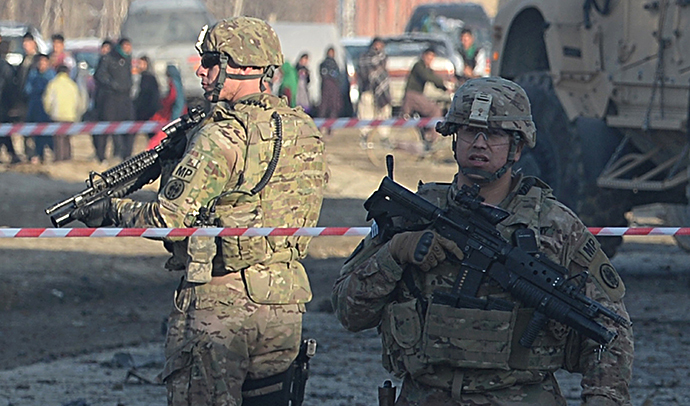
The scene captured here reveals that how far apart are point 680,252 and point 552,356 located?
28.7 ft

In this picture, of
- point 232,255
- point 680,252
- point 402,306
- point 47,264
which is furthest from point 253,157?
point 680,252

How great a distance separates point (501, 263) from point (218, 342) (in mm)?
1232

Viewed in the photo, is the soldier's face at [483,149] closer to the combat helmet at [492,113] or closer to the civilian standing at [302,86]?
the combat helmet at [492,113]

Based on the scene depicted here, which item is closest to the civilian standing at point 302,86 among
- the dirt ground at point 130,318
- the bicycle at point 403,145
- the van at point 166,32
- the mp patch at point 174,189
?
the bicycle at point 403,145

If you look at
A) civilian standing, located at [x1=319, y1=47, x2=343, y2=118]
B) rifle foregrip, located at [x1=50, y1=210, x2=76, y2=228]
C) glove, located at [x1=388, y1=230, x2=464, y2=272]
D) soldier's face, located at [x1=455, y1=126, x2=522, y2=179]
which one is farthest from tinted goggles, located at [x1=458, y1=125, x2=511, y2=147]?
civilian standing, located at [x1=319, y1=47, x2=343, y2=118]

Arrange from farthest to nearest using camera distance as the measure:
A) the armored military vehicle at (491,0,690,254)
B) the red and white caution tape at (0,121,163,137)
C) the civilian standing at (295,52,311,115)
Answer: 1. the civilian standing at (295,52,311,115)
2. the red and white caution tape at (0,121,163,137)
3. the armored military vehicle at (491,0,690,254)

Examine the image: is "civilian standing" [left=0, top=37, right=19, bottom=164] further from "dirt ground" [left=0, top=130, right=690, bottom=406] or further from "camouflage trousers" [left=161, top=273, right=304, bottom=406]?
"camouflage trousers" [left=161, top=273, right=304, bottom=406]

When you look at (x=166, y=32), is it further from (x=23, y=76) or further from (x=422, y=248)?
(x=422, y=248)

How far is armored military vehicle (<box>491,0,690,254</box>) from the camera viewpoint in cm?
865

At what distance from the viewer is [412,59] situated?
77.8 ft

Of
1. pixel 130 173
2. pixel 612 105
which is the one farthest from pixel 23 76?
pixel 130 173

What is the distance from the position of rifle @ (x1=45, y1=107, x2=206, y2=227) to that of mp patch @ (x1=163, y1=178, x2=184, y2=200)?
31 cm

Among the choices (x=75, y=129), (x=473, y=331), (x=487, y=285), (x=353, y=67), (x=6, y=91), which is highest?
(x=487, y=285)

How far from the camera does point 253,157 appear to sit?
4.20 metres
